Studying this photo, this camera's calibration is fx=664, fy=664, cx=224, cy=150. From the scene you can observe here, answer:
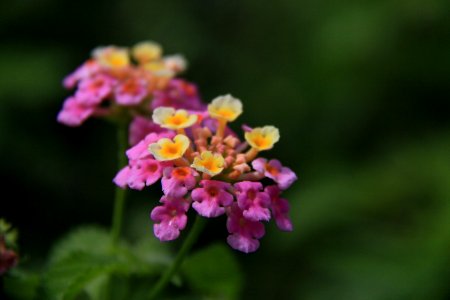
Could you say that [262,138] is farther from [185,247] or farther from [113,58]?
[113,58]

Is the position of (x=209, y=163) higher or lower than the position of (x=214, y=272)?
higher

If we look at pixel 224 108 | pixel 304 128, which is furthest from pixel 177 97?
pixel 304 128

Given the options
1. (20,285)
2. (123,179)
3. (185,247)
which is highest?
(123,179)

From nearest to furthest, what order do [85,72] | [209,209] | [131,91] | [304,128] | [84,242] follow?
[209,209] → [131,91] → [85,72] → [84,242] → [304,128]

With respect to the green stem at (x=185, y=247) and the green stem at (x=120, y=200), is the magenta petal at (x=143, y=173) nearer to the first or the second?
the green stem at (x=185, y=247)

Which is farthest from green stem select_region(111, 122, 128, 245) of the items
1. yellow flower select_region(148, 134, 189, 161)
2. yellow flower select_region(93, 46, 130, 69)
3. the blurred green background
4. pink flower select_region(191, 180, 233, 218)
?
the blurred green background

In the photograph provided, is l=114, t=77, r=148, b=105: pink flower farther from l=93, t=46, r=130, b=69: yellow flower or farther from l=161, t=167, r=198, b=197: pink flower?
l=161, t=167, r=198, b=197: pink flower

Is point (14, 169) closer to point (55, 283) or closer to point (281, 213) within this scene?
point (55, 283)
